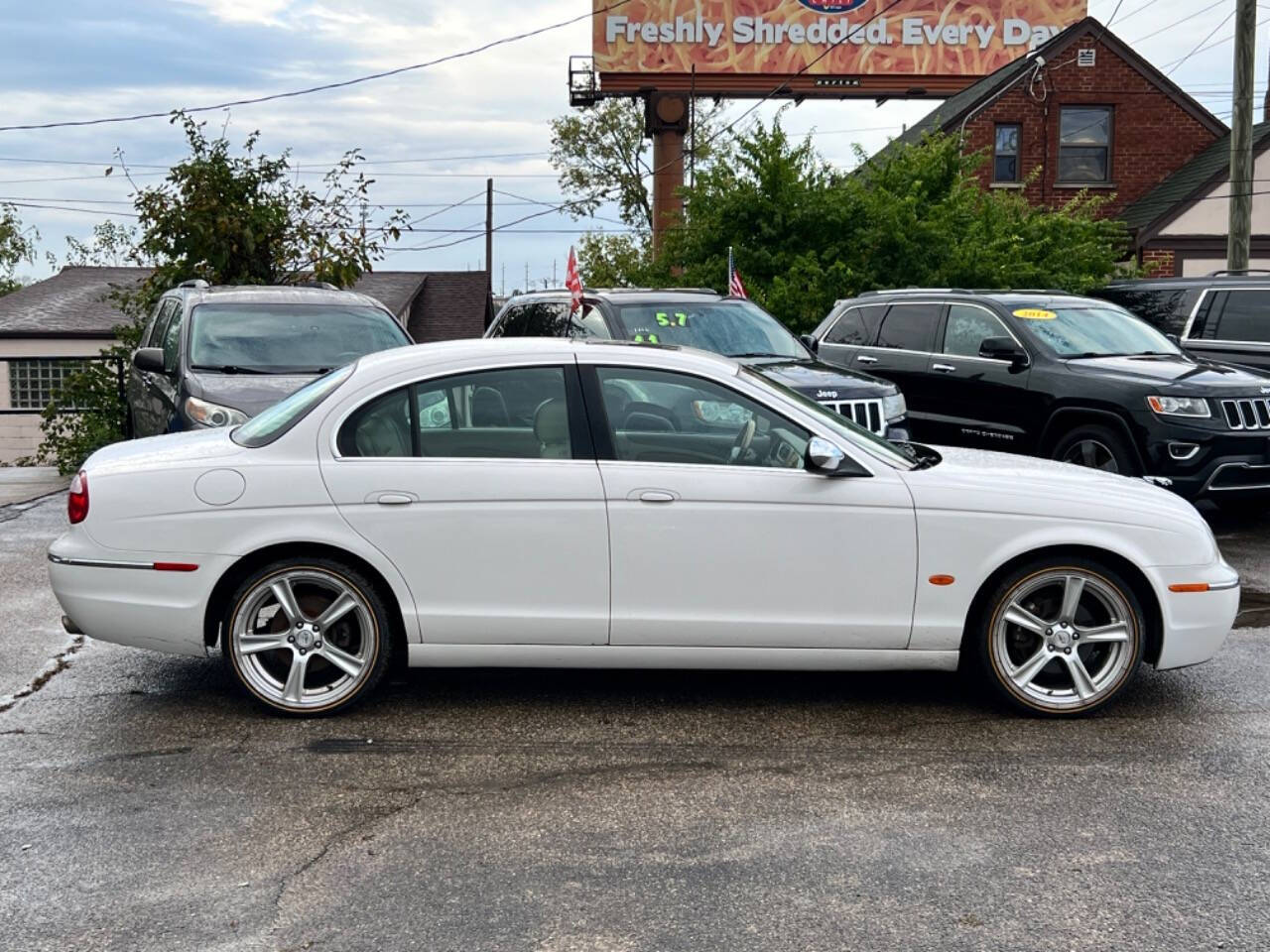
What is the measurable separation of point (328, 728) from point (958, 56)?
122 ft

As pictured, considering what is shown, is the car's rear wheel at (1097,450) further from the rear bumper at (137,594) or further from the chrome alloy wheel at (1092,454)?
the rear bumper at (137,594)

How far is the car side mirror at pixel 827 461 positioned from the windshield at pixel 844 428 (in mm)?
137

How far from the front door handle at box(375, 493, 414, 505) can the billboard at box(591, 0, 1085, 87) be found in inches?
1343

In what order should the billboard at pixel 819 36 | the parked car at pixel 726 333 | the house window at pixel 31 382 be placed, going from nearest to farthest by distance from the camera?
the parked car at pixel 726 333 → the house window at pixel 31 382 → the billboard at pixel 819 36

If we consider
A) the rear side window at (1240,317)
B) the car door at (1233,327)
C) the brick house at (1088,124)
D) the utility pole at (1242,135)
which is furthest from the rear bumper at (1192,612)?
the brick house at (1088,124)

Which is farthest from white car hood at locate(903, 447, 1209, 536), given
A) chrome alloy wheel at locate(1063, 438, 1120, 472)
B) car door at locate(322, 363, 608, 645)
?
chrome alloy wheel at locate(1063, 438, 1120, 472)

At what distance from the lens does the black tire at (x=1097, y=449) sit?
10320 millimetres

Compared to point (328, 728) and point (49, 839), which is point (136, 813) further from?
point (328, 728)

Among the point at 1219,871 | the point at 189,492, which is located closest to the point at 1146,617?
the point at 1219,871

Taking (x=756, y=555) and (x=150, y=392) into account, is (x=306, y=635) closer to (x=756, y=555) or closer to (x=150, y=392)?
(x=756, y=555)

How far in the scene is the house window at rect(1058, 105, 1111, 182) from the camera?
99.1ft

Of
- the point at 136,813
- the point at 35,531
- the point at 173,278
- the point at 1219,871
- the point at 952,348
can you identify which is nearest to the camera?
the point at 1219,871

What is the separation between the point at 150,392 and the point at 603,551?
6.72 m

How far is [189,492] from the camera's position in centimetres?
560
